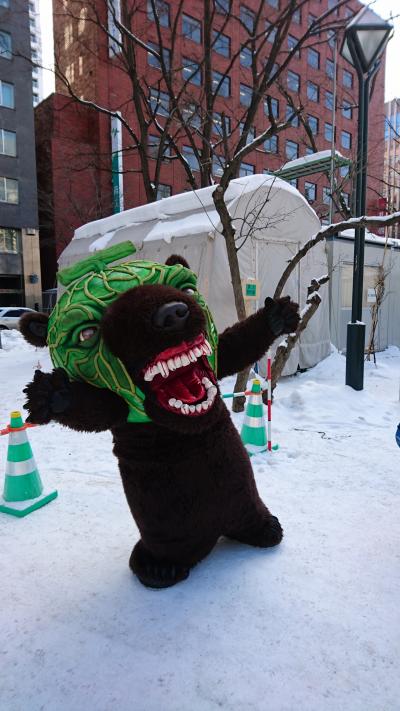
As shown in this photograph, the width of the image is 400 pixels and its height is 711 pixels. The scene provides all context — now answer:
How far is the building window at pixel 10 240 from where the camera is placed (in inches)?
1029

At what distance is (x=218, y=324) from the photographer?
7.43 metres

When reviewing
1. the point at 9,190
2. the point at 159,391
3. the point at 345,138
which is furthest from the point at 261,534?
the point at 345,138

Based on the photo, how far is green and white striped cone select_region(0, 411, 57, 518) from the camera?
9.61 ft

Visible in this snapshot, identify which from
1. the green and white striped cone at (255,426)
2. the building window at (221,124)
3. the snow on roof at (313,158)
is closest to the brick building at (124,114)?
the building window at (221,124)

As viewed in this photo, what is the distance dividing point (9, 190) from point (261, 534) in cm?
2883

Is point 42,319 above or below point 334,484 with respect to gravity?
above

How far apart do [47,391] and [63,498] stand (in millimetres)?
1758

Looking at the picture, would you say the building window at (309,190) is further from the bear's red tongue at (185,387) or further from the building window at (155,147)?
the bear's red tongue at (185,387)

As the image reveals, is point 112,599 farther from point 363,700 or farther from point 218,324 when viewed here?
point 218,324

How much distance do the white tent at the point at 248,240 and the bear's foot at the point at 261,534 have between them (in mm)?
4898

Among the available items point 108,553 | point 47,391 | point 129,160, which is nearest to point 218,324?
point 108,553

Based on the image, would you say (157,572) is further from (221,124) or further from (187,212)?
(221,124)

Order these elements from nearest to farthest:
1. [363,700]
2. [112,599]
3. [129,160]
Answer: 1. [363,700]
2. [112,599]
3. [129,160]

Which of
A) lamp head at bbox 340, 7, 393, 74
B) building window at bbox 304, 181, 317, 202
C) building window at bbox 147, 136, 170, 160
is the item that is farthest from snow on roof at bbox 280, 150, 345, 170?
building window at bbox 304, 181, 317, 202
